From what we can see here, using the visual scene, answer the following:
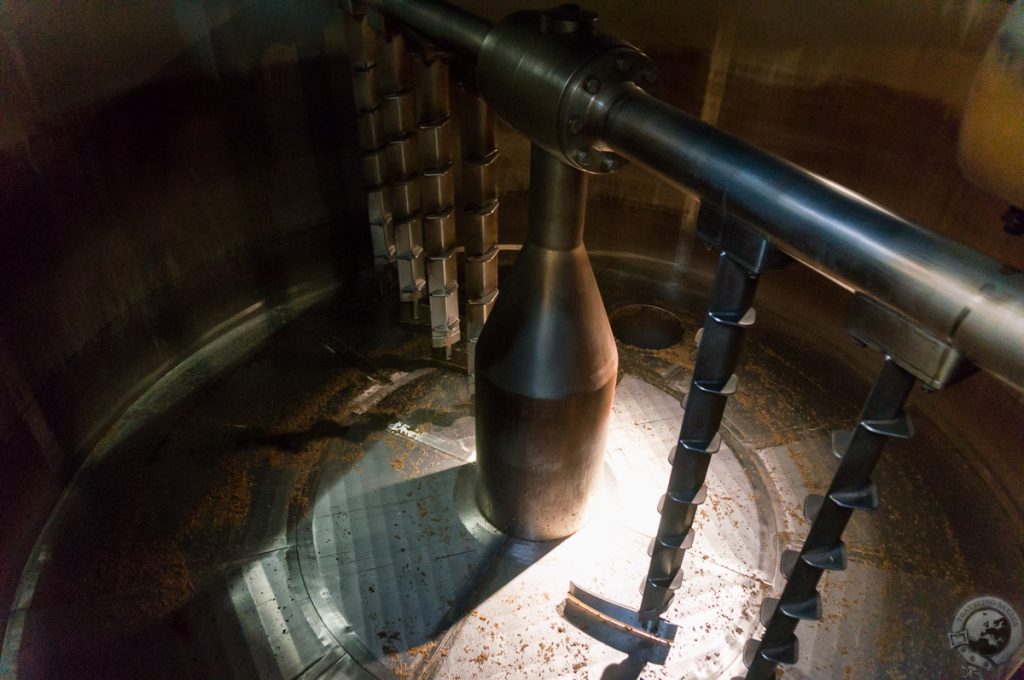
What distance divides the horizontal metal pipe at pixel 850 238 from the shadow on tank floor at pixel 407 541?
1.47 meters

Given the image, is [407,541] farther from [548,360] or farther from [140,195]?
[140,195]

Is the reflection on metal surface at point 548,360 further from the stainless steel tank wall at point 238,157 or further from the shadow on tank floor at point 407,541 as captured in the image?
the stainless steel tank wall at point 238,157

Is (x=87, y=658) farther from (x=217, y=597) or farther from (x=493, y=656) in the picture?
(x=493, y=656)

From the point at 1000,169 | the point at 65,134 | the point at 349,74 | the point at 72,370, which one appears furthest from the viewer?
the point at 349,74

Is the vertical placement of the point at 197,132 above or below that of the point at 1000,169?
below

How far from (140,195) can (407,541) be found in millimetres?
1765

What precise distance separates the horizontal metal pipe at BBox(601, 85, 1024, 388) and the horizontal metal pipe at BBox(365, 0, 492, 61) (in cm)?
67

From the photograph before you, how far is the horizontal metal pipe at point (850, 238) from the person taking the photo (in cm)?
91

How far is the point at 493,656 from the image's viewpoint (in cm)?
208

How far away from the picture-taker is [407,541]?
2.40 metres

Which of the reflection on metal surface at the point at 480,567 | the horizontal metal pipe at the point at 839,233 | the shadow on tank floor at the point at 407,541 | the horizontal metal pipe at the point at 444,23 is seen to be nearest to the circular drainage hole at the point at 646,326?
the shadow on tank floor at the point at 407,541

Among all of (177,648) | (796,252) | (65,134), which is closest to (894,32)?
(796,252)

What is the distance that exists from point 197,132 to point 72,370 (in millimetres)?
1101

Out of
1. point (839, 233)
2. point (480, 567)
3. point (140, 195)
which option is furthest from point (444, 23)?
point (480, 567)
